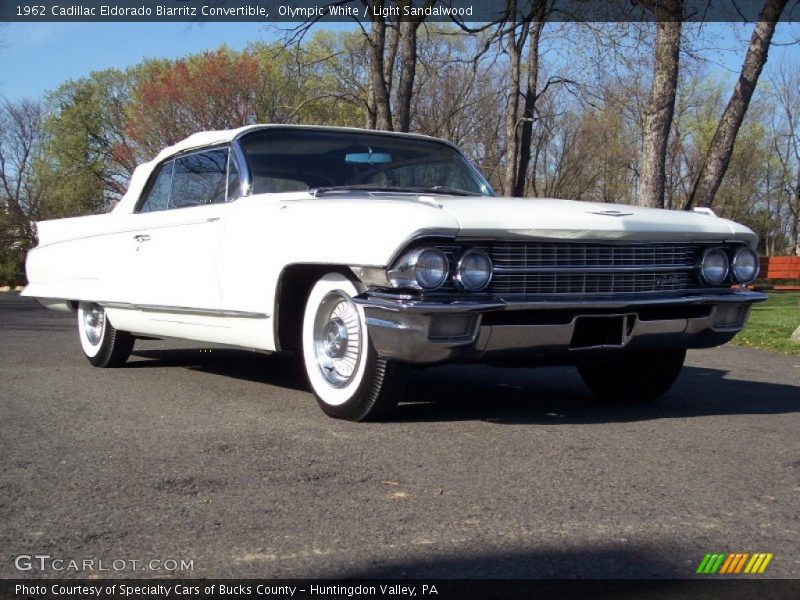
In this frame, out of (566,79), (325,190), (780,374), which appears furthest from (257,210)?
(566,79)

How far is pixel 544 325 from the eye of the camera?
A: 14.9 feet

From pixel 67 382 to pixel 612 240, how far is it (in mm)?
3945

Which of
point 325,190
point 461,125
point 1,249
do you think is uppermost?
point 461,125

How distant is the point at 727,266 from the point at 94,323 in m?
4.97

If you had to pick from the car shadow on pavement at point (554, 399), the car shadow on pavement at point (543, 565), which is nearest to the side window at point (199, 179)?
the car shadow on pavement at point (554, 399)

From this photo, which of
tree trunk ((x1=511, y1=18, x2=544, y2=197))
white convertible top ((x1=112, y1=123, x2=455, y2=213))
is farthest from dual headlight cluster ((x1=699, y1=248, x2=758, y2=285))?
tree trunk ((x1=511, y1=18, x2=544, y2=197))

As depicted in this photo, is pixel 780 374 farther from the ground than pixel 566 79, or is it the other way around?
pixel 566 79

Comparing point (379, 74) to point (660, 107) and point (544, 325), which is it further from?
point (544, 325)

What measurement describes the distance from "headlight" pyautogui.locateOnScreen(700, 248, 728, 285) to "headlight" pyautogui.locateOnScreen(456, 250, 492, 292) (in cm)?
141

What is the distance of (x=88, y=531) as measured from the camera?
301 cm

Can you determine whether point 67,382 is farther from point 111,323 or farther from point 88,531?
point 88,531

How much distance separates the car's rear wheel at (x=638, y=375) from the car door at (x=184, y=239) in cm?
238

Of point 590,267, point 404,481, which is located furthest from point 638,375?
point 404,481

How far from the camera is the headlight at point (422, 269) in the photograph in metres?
4.31
